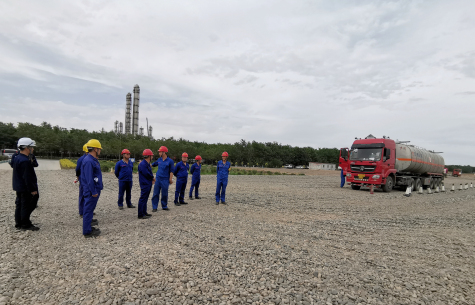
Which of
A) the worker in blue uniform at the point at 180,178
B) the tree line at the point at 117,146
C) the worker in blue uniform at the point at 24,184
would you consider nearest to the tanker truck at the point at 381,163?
the worker in blue uniform at the point at 180,178

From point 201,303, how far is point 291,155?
287 feet

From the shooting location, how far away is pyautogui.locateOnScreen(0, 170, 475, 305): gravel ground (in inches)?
136

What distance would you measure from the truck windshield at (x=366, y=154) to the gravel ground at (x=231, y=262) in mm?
8753

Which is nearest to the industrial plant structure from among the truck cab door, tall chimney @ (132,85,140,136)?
tall chimney @ (132,85,140,136)

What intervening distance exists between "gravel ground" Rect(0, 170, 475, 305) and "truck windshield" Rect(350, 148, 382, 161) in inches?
345

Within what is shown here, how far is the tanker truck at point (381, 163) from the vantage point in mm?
16094

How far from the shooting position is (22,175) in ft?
18.7

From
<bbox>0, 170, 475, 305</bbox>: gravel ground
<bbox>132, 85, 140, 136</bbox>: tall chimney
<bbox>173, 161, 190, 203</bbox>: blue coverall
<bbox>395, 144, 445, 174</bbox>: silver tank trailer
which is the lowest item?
<bbox>0, 170, 475, 305</bbox>: gravel ground

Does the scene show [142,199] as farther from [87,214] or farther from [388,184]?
[388,184]

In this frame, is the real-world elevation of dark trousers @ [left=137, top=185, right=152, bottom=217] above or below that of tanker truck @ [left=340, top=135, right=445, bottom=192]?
below

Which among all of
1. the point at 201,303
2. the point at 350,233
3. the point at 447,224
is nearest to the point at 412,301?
the point at 201,303

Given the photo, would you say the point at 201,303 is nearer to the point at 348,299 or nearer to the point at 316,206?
the point at 348,299

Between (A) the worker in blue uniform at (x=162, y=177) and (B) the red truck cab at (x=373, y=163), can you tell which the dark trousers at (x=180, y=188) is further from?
(B) the red truck cab at (x=373, y=163)

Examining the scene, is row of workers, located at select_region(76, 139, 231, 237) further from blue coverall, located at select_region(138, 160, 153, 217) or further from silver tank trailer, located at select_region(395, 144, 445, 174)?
silver tank trailer, located at select_region(395, 144, 445, 174)
